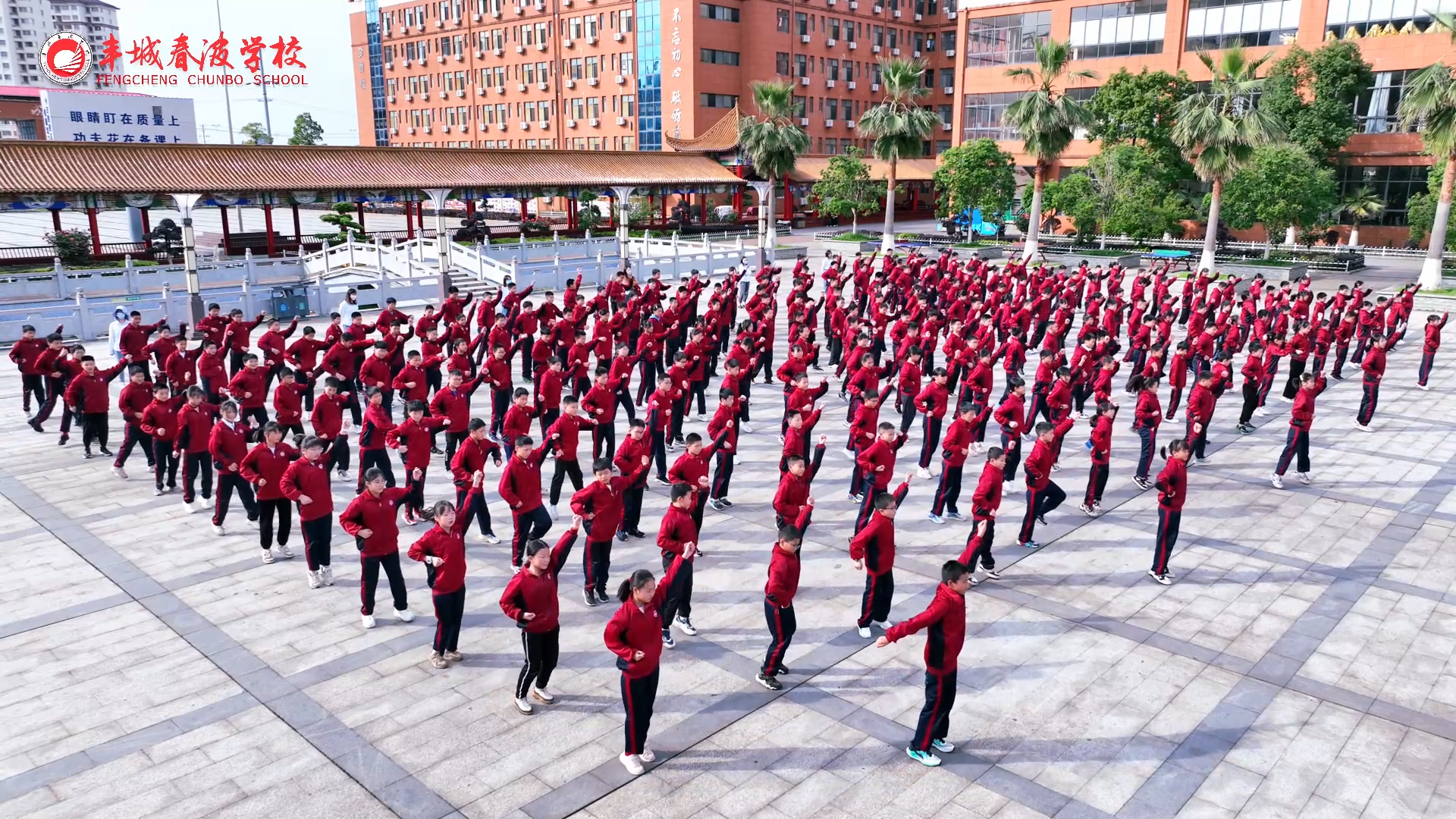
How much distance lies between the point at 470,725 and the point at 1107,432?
315 inches

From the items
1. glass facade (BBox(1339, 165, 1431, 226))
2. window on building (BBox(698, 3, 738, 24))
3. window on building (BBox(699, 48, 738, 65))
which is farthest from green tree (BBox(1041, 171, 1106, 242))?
window on building (BBox(698, 3, 738, 24))

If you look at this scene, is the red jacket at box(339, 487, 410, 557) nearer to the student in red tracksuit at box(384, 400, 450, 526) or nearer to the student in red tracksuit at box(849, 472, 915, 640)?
the student in red tracksuit at box(384, 400, 450, 526)

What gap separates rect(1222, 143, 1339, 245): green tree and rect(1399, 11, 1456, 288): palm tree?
17.1ft

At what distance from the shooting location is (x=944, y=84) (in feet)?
273

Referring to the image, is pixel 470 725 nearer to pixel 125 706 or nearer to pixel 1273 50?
pixel 125 706

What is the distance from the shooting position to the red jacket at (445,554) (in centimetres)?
790

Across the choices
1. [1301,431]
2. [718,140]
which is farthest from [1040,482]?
[718,140]

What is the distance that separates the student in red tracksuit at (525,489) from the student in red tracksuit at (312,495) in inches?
66.7

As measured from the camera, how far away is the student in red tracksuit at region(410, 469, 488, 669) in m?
7.90

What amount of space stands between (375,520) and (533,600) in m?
2.27

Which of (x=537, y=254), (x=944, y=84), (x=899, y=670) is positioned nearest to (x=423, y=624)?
(x=899, y=670)

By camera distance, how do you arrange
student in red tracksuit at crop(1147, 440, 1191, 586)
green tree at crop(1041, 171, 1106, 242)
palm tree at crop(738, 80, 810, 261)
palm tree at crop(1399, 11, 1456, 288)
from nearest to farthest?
student in red tracksuit at crop(1147, 440, 1191, 586) < palm tree at crop(1399, 11, 1456, 288) < green tree at crop(1041, 171, 1106, 242) < palm tree at crop(738, 80, 810, 261)

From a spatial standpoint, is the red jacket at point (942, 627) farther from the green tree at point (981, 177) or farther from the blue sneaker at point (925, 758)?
the green tree at point (981, 177)

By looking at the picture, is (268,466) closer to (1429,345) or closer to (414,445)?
(414,445)
